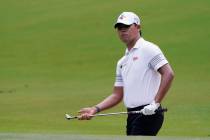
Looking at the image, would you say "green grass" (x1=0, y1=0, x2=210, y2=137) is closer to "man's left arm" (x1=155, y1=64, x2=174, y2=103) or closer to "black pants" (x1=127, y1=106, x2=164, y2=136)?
"black pants" (x1=127, y1=106, x2=164, y2=136)

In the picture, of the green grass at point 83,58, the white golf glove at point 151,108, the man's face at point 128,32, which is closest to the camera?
the white golf glove at point 151,108

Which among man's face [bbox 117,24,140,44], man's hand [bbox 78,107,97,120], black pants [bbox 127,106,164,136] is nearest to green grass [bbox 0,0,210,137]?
black pants [bbox 127,106,164,136]

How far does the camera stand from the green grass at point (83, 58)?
1639cm

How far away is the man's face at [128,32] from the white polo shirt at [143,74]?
0.07 metres

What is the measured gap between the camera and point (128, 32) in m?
6.82

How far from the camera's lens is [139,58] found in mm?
6777

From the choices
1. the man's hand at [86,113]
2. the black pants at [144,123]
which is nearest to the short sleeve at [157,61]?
the black pants at [144,123]

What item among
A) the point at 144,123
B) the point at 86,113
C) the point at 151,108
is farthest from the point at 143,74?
the point at 86,113

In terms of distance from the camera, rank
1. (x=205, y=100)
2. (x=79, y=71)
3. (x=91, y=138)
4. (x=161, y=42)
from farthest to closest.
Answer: (x=161, y=42) < (x=79, y=71) < (x=205, y=100) < (x=91, y=138)

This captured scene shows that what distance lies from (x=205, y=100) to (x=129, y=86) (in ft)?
42.2

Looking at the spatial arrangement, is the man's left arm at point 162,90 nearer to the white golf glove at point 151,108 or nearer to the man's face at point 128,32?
the white golf glove at point 151,108

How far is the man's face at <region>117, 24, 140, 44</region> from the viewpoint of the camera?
6801 mm

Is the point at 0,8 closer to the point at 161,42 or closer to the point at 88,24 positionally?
the point at 88,24

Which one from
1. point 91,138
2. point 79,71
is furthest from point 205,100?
point 91,138
